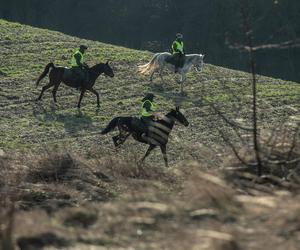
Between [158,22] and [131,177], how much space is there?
77743mm

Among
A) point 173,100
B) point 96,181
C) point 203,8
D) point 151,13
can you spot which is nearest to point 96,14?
point 151,13

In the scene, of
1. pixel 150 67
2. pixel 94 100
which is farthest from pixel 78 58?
pixel 150 67

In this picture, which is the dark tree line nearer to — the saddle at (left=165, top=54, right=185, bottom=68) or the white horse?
the white horse

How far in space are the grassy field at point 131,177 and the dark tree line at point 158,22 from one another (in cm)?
3799

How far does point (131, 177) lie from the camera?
11.9 meters

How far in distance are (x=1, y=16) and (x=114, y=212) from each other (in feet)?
237

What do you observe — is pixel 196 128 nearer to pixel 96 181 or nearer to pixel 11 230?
pixel 96 181

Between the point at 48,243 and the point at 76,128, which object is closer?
the point at 48,243

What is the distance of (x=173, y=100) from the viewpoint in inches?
1145

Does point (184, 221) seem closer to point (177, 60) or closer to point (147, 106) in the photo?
point (147, 106)

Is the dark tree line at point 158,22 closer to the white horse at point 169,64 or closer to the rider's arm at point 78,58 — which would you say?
the white horse at point 169,64

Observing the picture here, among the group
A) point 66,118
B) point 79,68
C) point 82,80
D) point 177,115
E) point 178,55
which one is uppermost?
point 178,55

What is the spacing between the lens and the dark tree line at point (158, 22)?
244ft

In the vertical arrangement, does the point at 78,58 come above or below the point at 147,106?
above
